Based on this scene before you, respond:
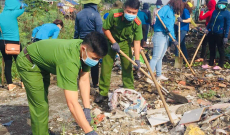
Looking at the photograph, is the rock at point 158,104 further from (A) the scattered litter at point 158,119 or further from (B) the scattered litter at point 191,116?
(B) the scattered litter at point 191,116

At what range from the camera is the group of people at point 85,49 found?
2.19 meters

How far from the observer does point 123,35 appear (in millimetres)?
3914

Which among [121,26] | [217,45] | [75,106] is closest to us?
[75,106]

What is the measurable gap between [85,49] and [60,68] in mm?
294

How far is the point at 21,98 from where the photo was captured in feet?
15.3

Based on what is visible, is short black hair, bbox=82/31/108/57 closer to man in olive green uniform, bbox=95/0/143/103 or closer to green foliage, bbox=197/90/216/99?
man in olive green uniform, bbox=95/0/143/103

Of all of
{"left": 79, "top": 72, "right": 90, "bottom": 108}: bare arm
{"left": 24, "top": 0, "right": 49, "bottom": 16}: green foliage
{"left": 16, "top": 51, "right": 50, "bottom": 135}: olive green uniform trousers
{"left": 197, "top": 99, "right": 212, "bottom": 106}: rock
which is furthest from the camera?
{"left": 24, "top": 0, "right": 49, "bottom": 16}: green foliage

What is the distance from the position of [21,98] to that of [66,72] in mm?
2944

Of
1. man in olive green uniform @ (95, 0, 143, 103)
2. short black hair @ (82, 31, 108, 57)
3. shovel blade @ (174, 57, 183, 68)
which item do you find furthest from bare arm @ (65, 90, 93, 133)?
shovel blade @ (174, 57, 183, 68)

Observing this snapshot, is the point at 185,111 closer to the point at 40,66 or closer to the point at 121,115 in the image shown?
the point at 121,115

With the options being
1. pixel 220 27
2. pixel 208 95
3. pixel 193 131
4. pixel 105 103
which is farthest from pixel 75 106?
pixel 220 27

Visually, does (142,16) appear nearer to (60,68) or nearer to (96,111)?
(96,111)

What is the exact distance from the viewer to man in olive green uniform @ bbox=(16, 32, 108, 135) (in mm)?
2154

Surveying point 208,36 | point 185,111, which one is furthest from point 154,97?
point 208,36
